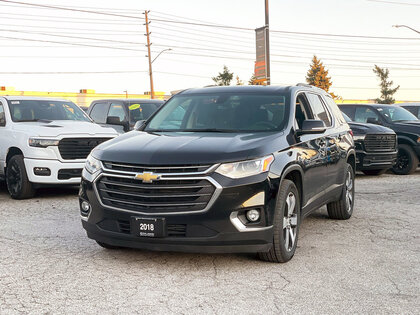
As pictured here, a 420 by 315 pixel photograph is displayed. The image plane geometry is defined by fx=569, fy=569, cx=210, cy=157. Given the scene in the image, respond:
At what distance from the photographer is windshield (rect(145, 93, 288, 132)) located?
19.5 ft

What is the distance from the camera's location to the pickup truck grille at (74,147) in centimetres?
934

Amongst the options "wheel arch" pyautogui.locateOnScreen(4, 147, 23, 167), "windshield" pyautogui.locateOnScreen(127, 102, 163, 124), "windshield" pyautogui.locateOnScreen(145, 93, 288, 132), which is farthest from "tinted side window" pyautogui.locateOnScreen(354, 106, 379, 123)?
"windshield" pyautogui.locateOnScreen(145, 93, 288, 132)

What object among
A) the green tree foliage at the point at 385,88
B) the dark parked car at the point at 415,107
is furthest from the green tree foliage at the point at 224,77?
the dark parked car at the point at 415,107

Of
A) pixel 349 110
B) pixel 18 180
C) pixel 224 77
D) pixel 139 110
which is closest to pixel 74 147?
pixel 18 180

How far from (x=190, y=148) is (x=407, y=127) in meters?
10.2

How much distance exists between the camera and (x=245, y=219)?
491 cm

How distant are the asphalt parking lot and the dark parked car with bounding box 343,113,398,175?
5.47 m

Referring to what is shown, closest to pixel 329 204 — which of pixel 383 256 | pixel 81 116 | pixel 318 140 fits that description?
pixel 318 140

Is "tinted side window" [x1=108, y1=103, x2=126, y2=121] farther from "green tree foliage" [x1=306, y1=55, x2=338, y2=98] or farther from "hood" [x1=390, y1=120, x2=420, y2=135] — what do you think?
"green tree foliage" [x1=306, y1=55, x2=338, y2=98]

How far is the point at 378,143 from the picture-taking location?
12.7m

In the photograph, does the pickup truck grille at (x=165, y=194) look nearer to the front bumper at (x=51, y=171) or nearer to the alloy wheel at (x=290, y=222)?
the alloy wheel at (x=290, y=222)

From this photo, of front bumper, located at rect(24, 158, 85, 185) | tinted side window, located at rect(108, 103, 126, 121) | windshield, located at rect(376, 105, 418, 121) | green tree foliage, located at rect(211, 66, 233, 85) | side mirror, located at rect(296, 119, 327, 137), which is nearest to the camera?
side mirror, located at rect(296, 119, 327, 137)

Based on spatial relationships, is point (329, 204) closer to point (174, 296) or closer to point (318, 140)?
point (318, 140)

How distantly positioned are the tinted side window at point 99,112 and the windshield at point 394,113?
271 inches
